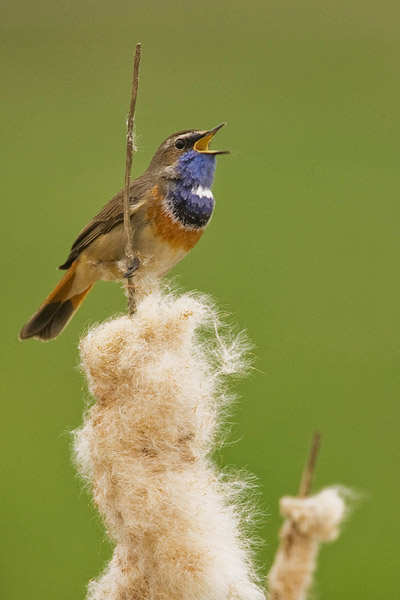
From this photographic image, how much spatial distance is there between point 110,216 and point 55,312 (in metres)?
0.38

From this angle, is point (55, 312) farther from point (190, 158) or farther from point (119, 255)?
point (190, 158)

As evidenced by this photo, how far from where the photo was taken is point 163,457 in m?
1.50

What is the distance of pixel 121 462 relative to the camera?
1.49 m

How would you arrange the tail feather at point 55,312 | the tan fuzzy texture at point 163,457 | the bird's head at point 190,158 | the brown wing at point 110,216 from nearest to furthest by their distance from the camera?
the tan fuzzy texture at point 163,457 < the bird's head at point 190,158 < the brown wing at point 110,216 < the tail feather at point 55,312

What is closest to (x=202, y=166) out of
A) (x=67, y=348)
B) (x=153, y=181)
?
(x=153, y=181)

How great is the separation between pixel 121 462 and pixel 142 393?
13 cm

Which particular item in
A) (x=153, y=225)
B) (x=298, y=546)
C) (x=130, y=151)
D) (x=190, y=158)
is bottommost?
(x=298, y=546)

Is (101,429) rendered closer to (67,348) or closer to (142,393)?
(142,393)

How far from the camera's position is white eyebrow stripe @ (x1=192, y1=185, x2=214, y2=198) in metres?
2.40

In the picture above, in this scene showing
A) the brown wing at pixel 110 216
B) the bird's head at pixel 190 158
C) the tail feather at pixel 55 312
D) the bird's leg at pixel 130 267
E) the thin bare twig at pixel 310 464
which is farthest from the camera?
the tail feather at pixel 55 312

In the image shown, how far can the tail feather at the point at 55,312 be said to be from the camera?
2689 millimetres

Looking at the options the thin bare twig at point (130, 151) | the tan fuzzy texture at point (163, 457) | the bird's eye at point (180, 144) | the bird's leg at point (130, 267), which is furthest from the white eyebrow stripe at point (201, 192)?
the tan fuzzy texture at point (163, 457)

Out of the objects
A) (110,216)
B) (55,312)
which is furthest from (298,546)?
(55,312)

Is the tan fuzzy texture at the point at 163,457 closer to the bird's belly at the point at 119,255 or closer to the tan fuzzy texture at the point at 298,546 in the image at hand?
the tan fuzzy texture at the point at 298,546
